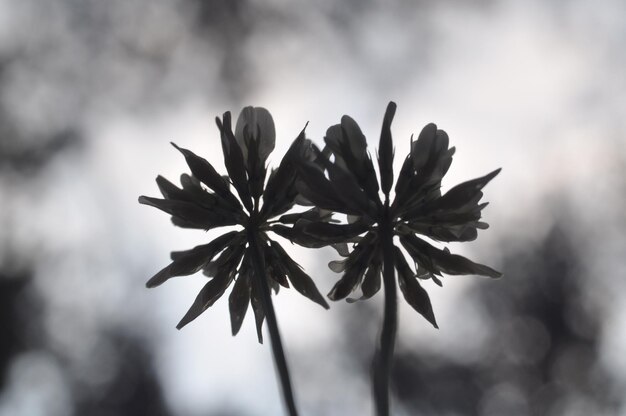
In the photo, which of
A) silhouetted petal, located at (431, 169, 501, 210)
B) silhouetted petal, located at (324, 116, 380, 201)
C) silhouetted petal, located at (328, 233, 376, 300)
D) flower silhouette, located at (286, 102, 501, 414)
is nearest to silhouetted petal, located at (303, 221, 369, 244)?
flower silhouette, located at (286, 102, 501, 414)

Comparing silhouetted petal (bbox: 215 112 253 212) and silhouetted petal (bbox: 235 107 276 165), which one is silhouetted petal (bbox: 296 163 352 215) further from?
silhouetted petal (bbox: 235 107 276 165)

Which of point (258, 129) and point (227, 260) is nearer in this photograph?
point (227, 260)

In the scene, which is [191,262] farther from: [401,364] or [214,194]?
[401,364]

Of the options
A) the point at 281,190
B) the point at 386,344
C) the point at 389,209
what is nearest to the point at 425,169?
the point at 389,209

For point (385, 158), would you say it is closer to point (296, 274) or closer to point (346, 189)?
point (346, 189)

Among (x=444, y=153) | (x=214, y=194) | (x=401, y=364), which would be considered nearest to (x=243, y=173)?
(x=214, y=194)

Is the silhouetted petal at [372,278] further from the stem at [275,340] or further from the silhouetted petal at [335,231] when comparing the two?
the stem at [275,340]
